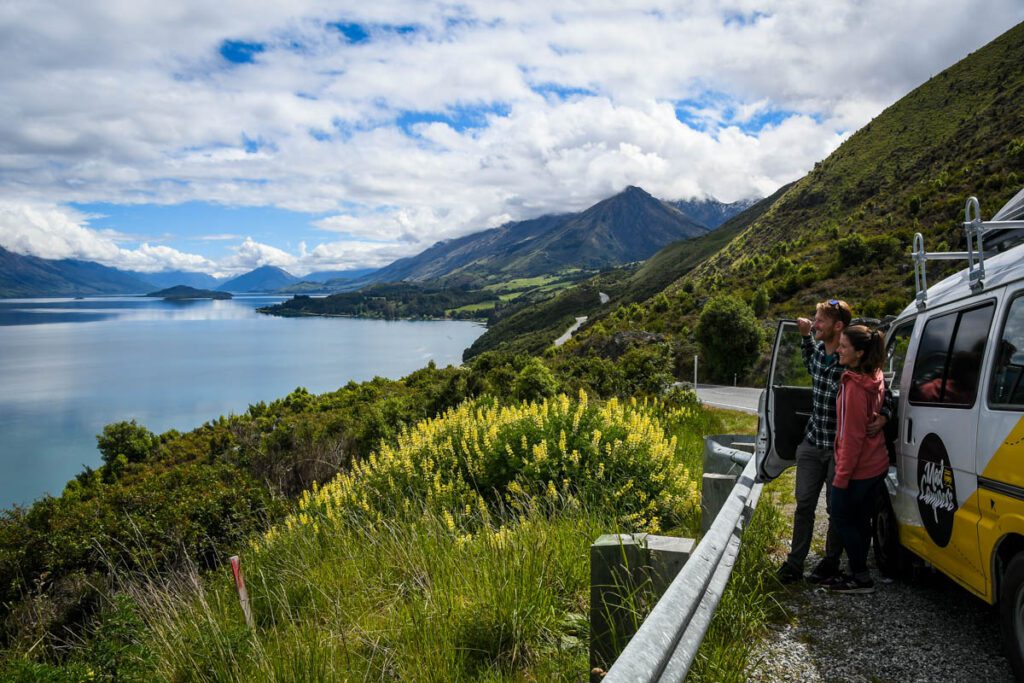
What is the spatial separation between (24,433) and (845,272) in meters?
79.5

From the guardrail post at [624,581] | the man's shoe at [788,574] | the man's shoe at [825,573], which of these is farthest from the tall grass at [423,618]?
the man's shoe at [825,573]

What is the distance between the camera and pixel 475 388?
69.2 feet

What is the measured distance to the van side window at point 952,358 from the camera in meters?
Result: 3.43

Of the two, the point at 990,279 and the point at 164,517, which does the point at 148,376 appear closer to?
the point at 164,517

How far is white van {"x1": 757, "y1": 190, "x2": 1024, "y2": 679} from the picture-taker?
2.95m

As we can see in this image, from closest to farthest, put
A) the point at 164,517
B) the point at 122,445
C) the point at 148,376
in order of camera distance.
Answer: the point at 164,517
the point at 122,445
the point at 148,376

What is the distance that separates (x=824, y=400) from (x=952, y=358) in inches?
39.0

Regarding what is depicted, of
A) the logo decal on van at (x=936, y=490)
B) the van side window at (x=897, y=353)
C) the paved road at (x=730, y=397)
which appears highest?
the van side window at (x=897, y=353)

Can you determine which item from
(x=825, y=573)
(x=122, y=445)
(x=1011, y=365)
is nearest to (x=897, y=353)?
(x=825, y=573)

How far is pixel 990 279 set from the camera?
343 centimetres

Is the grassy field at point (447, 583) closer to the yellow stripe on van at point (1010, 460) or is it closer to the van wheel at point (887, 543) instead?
the van wheel at point (887, 543)

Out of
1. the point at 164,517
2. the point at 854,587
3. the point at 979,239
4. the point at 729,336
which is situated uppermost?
the point at 979,239

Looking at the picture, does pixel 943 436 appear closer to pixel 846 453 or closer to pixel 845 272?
pixel 846 453

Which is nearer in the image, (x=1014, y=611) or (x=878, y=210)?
(x=1014, y=611)
